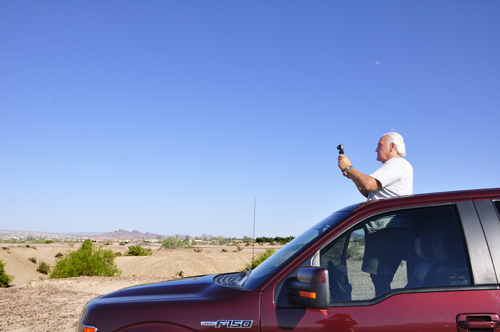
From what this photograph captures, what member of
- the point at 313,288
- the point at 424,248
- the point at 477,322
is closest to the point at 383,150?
the point at 424,248

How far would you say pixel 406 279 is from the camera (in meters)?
2.42

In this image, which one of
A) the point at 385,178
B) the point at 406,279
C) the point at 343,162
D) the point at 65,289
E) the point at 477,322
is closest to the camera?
the point at 477,322

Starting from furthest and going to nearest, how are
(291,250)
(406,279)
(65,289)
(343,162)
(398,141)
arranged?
1. (65,289)
2. (398,141)
3. (343,162)
4. (291,250)
5. (406,279)

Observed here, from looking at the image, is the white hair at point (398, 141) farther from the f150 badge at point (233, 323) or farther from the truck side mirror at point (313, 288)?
the f150 badge at point (233, 323)

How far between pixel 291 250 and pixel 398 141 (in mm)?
2016

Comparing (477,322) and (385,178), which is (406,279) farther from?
(385,178)

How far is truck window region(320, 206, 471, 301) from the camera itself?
2.39 meters

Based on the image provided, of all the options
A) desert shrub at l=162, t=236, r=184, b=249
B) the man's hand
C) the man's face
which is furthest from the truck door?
desert shrub at l=162, t=236, r=184, b=249

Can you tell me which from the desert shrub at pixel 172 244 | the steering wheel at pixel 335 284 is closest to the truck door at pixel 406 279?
the steering wheel at pixel 335 284

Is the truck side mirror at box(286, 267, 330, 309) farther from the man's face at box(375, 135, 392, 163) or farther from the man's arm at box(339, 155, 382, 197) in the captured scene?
the man's face at box(375, 135, 392, 163)

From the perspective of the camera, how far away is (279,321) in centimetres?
237

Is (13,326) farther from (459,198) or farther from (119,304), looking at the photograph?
(459,198)

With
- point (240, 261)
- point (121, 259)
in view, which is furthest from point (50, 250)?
point (240, 261)

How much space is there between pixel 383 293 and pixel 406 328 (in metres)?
0.23
